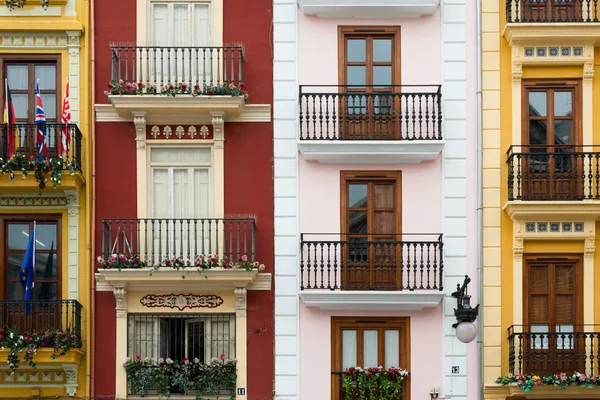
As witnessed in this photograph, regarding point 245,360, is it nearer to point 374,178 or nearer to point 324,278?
point 324,278

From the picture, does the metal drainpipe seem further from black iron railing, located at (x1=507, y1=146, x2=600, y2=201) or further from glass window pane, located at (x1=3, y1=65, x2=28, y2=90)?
glass window pane, located at (x1=3, y1=65, x2=28, y2=90)

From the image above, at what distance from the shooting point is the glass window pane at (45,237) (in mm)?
21422

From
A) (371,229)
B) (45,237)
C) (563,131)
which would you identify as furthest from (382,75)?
(45,237)

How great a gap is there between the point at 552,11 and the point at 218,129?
7.19 meters

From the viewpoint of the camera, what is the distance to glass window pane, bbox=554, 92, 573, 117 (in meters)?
21.7

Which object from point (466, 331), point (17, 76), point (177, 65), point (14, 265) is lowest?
point (466, 331)

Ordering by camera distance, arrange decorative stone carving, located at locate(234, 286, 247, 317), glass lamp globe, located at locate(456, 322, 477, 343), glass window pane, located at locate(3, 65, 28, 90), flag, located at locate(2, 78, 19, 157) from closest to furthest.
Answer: glass lamp globe, located at locate(456, 322, 477, 343)
flag, located at locate(2, 78, 19, 157)
decorative stone carving, located at locate(234, 286, 247, 317)
glass window pane, located at locate(3, 65, 28, 90)

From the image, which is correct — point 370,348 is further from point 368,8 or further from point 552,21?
point 552,21

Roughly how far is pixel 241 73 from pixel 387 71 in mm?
3002

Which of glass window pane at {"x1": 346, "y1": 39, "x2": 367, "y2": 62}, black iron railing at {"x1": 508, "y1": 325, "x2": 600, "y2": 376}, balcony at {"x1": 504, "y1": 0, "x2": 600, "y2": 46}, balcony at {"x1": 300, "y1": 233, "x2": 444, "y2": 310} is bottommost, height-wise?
black iron railing at {"x1": 508, "y1": 325, "x2": 600, "y2": 376}

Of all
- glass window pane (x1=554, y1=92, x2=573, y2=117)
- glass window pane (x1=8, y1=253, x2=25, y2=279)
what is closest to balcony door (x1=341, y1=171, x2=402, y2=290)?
glass window pane (x1=554, y1=92, x2=573, y2=117)

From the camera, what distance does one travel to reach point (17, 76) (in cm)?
2180

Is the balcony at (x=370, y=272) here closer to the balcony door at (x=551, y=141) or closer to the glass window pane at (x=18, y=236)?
the balcony door at (x=551, y=141)

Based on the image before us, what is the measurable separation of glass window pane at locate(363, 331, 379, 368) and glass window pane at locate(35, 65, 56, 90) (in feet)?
26.6
